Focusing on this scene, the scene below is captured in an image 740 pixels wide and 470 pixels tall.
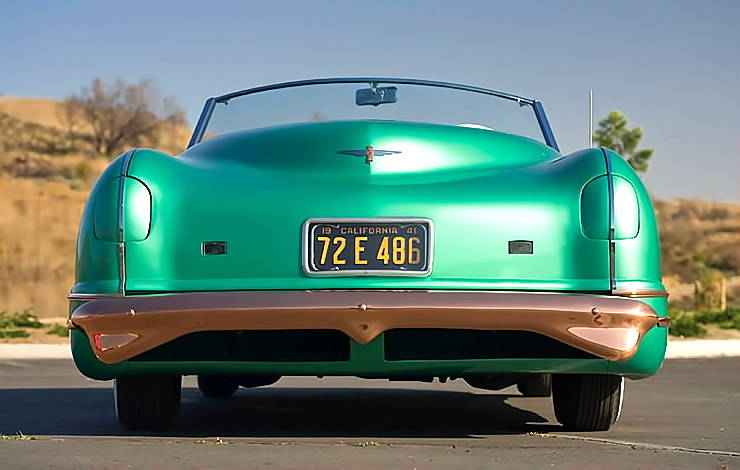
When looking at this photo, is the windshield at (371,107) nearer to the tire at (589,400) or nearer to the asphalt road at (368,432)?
the tire at (589,400)

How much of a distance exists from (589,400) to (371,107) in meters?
1.64

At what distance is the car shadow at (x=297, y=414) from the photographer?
5.39 metres

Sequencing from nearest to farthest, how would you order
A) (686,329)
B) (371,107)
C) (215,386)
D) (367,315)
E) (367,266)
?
(367,315)
(367,266)
(371,107)
(215,386)
(686,329)

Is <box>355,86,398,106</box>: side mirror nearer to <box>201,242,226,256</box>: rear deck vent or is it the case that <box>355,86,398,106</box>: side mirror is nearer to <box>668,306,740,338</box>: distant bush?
<box>201,242,226,256</box>: rear deck vent

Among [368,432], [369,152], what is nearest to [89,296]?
[369,152]

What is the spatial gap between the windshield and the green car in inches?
29.9

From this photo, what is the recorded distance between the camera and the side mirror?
5.84 m

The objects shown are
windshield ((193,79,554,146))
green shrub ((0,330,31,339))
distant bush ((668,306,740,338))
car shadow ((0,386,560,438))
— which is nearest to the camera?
car shadow ((0,386,560,438))

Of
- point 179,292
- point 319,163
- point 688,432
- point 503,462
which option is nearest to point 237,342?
point 179,292

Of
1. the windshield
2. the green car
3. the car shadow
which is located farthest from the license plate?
the windshield

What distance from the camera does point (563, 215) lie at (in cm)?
475

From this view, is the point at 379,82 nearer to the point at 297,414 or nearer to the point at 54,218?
the point at 297,414

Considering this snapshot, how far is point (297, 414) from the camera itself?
20.9 ft

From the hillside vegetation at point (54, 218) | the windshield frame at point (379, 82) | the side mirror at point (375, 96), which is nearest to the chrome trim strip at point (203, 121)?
the windshield frame at point (379, 82)
